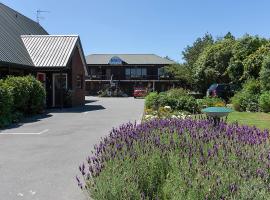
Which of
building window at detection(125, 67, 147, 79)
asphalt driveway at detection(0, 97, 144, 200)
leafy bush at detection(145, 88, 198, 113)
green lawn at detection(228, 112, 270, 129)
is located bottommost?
asphalt driveway at detection(0, 97, 144, 200)

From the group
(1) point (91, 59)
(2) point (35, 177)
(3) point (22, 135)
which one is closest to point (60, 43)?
(3) point (22, 135)

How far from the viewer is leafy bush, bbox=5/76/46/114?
20.3 m

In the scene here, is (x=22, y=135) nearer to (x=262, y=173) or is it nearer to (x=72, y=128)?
(x=72, y=128)

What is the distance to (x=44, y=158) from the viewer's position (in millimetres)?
10234

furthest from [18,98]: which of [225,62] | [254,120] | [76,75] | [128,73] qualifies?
[128,73]

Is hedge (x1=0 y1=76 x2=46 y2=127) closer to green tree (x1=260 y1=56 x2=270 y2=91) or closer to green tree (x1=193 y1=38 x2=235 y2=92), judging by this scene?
green tree (x1=260 y1=56 x2=270 y2=91)

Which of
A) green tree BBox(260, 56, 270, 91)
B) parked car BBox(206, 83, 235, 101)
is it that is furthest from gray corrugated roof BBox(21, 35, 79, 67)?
green tree BBox(260, 56, 270, 91)

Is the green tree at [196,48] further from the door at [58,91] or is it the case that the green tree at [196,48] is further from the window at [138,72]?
the door at [58,91]

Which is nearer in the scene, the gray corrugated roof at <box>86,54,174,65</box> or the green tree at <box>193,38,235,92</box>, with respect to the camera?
the green tree at <box>193,38,235,92</box>

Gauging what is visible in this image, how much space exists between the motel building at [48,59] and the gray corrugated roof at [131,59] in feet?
117

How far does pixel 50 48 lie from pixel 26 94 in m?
10.3

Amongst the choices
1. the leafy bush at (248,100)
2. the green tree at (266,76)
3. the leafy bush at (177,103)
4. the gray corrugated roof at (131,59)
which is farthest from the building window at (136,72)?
the leafy bush at (177,103)

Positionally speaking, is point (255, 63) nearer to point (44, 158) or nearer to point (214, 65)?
point (214, 65)

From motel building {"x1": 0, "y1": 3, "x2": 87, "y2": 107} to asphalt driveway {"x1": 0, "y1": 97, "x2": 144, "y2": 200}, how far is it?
428 inches
